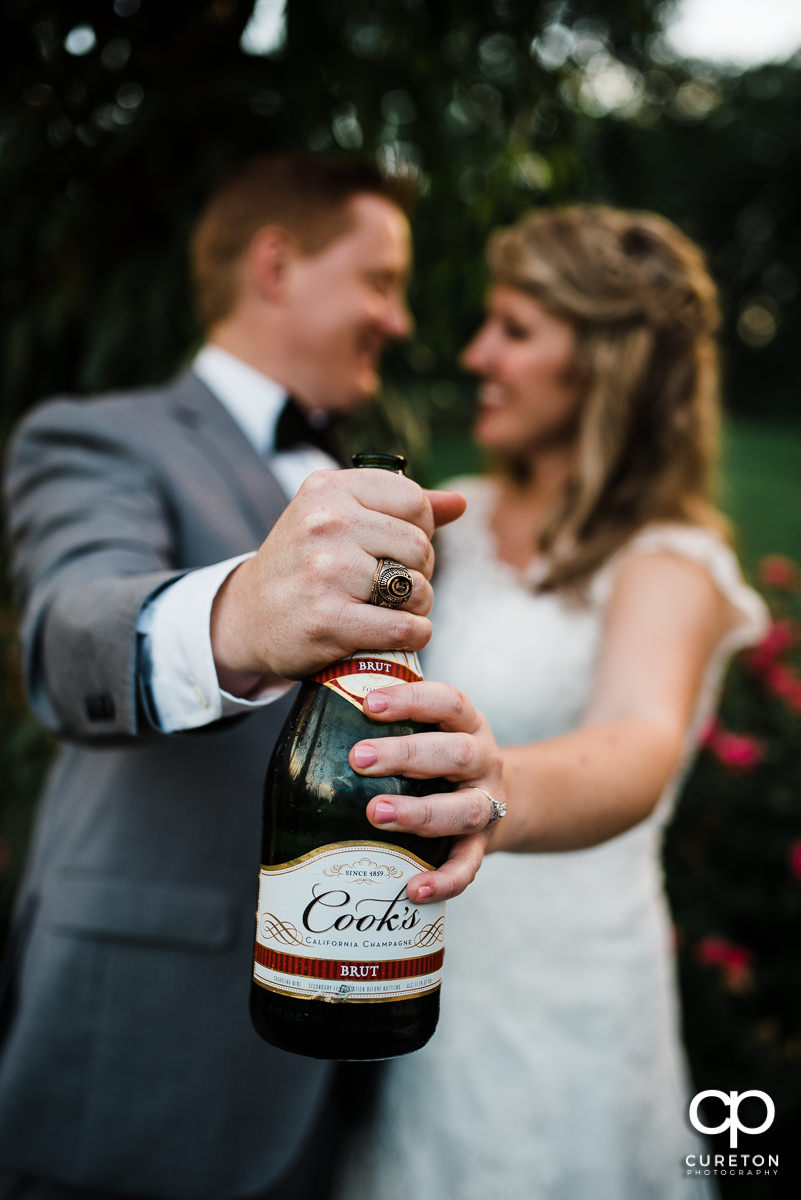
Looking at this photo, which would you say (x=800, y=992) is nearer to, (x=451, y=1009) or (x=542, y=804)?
(x=451, y=1009)

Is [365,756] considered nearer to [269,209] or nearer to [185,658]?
[185,658]

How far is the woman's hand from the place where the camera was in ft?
2.81

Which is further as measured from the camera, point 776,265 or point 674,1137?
point 776,265

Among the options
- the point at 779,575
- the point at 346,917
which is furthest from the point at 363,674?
the point at 779,575

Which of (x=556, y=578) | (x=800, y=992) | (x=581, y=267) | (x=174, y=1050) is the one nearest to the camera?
(x=174, y=1050)

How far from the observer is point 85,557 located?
4.16ft

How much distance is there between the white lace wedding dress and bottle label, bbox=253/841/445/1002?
49.0 inches

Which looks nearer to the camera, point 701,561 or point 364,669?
point 364,669

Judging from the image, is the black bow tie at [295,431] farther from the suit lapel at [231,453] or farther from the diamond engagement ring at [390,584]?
the diamond engagement ring at [390,584]

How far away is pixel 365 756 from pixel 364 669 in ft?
0.33

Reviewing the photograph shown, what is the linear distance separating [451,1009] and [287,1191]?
54 cm

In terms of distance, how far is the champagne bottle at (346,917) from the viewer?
89 centimetres

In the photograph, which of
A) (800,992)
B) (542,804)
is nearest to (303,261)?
(542,804)

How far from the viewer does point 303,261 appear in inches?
90.9
